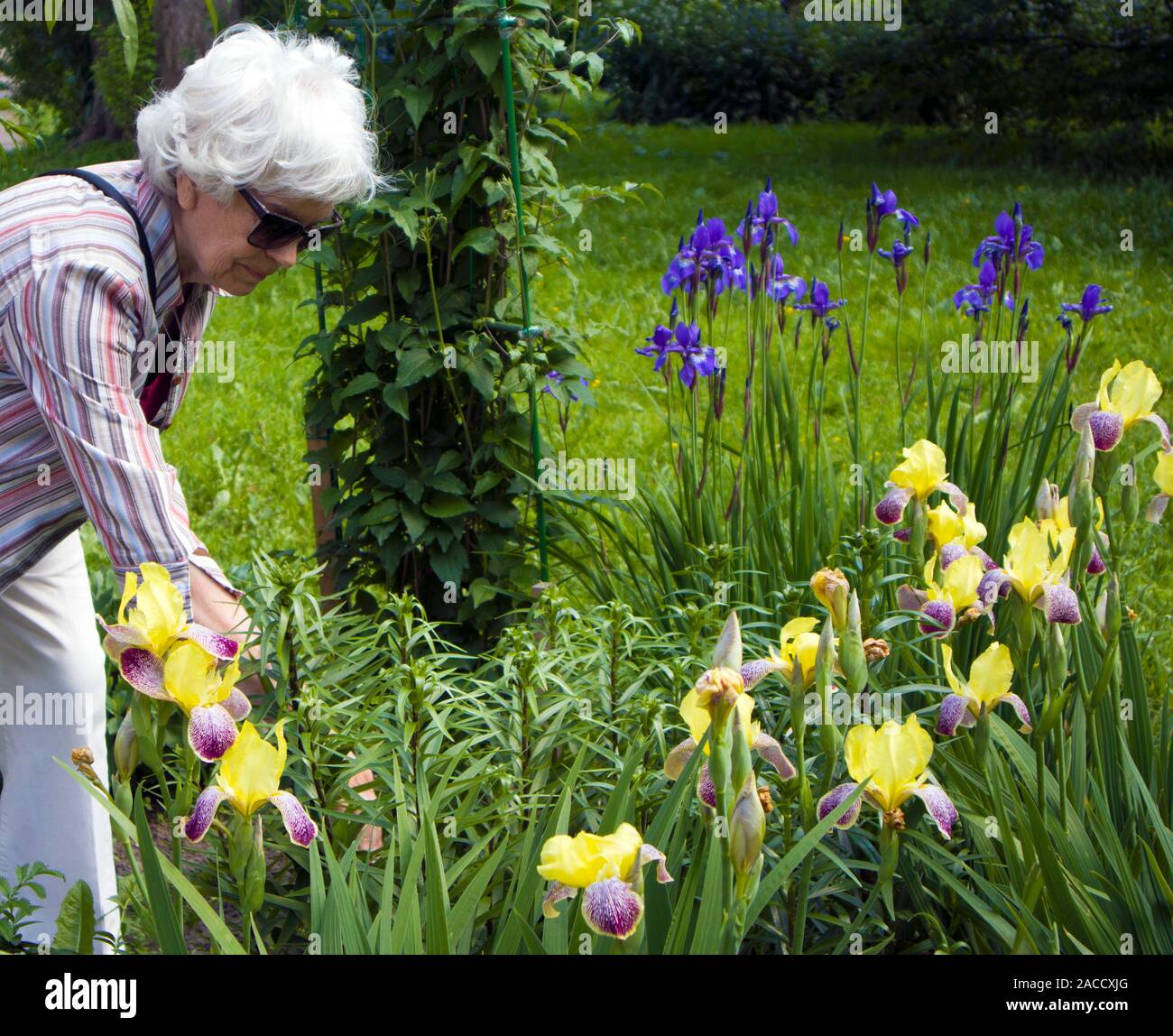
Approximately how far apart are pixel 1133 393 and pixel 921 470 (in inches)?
17.1

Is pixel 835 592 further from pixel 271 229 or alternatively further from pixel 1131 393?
pixel 271 229

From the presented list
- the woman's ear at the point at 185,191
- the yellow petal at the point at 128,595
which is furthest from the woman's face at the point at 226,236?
the yellow petal at the point at 128,595

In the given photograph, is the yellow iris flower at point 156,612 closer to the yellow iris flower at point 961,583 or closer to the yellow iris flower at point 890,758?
the yellow iris flower at point 890,758

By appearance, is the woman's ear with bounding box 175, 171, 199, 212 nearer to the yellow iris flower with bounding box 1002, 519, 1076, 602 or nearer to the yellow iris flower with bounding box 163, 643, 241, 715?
the yellow iris flower with bounding box 163, 643, 241, 715

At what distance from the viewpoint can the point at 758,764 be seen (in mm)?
→ 2213

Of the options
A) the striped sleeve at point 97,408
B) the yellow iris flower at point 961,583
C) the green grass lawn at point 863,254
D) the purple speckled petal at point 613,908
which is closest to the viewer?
the purple speckled petal at point 613,908

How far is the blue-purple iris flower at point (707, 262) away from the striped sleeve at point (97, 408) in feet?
5.60

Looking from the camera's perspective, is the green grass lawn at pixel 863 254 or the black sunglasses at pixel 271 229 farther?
the green grass lawn at pixel 863 254

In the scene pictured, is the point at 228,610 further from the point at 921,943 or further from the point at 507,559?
the point at 921,943

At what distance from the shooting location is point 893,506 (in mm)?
2109

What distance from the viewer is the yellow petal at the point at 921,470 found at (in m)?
2.03

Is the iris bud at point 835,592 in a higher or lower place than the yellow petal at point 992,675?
higher

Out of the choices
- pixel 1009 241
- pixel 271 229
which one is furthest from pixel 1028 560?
pixel 1009 241

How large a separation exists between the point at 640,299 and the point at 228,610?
531 centimetres
